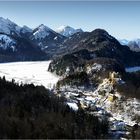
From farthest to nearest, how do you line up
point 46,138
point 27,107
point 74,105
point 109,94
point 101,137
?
point 109,94, point 74,105, point 27,107, point 101,137, point 46,138

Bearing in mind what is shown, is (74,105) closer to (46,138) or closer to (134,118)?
(134,118)

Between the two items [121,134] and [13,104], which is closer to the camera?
[121,134]

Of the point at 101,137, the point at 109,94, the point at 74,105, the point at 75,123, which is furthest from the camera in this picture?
the point at 109,94

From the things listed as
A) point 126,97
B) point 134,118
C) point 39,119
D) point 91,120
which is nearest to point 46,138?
point 39,119

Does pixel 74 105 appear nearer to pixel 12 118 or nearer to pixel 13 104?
pixel 13 104

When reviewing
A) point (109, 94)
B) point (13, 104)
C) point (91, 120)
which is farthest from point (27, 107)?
point (109, 94)

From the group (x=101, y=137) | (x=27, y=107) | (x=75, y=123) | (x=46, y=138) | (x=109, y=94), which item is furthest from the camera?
(x=109, y=94)
